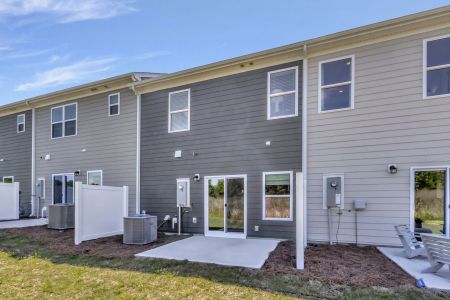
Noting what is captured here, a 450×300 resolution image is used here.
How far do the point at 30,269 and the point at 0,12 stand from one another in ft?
27.2

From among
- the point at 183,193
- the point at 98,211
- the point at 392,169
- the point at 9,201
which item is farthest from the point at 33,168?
the point at 392,169

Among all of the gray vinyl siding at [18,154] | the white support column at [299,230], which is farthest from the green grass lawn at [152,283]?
the gray vinyl siding at [18,154]

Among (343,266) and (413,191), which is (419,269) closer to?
(343,266)

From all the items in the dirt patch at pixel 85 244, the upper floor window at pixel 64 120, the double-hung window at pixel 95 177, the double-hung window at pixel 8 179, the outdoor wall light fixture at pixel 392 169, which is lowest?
the dirt patch at pixel 85 244

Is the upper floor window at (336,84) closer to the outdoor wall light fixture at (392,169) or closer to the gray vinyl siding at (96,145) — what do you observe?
the outdoor wall light fixture at (392,169)

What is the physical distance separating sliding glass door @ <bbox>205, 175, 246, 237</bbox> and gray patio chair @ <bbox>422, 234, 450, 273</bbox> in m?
4.38

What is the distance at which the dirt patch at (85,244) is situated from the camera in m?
6.52

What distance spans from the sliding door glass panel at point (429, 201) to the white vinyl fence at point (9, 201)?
13.7 metres

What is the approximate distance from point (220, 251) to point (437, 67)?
20.2ft

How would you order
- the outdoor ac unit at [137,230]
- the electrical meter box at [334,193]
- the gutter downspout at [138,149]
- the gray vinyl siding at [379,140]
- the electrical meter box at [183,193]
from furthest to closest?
the gutter downspout at [138,149] < the electrical meter box at [183,193] < the outdoor ac unit at [137,230] < the electrical meter box at [334,193] < the gray vinyl siding at [379,140]

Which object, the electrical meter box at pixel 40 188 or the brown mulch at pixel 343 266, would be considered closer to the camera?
the brown mulch at pixel 343 266

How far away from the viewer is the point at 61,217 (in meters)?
9.44

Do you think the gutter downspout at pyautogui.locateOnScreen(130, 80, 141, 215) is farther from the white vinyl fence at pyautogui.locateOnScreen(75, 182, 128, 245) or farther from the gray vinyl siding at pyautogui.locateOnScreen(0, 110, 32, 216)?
the gray vinyl siding at pyautogui.locateOnScreen(0, 110, 32, 216)

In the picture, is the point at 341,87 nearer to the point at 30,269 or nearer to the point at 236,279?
the point at 236,279
